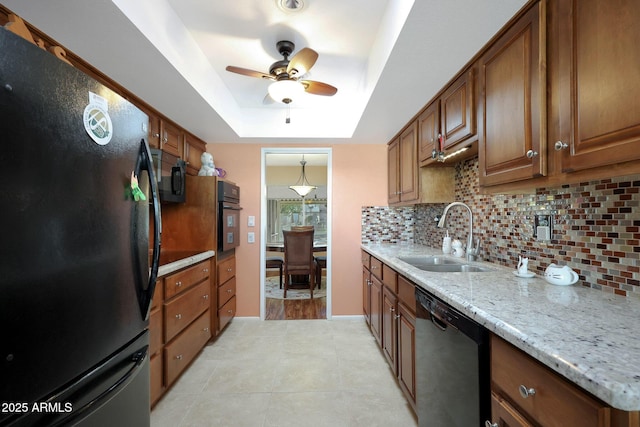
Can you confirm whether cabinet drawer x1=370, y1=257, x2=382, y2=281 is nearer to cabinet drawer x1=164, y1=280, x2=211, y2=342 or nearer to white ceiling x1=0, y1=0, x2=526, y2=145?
white ceiling x1=0, y1=0, x2=526, y2=145

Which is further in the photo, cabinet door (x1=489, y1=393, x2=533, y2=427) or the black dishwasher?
the black dishwasher

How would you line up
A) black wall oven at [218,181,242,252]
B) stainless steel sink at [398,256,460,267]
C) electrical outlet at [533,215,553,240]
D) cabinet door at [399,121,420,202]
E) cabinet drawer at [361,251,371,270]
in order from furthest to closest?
cabinet drawer at [361,251,371,270] < black wall oven at [218,181,242,252] < cabinet door at [399,121,420,202] < stainless steel sink at [398,256,460,267] < electrical outlet at [533,215,553,240]

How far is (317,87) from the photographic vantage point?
6.84 feet

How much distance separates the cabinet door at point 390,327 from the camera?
2037 mm

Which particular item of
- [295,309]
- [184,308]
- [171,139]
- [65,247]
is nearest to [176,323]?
[184,308]

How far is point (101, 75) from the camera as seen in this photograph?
1779 millimetres

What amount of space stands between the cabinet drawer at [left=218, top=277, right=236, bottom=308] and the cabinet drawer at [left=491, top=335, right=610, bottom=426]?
2584 millimetres

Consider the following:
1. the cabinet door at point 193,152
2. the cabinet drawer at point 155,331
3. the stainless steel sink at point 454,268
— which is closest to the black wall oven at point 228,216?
the cabinet door at point 193,152

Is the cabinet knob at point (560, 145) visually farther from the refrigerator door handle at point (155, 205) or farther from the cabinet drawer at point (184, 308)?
the cabinet drawer at point (184, 308)

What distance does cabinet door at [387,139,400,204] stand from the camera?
313 centimetres

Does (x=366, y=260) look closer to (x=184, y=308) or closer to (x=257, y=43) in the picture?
(x=184, y=308)

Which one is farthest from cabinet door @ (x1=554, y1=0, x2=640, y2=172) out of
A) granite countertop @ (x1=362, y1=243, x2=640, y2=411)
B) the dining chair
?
the dining chair

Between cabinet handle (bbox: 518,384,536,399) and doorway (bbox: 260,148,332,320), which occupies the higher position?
doorway (bbox: 260,148,332,320)

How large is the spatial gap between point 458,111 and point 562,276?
3.63 feet
